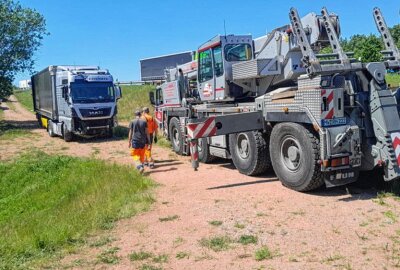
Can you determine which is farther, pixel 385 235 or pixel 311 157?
pixel 311 157

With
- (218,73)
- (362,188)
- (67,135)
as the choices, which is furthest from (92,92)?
(362,188)

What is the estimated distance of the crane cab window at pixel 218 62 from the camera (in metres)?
10.8

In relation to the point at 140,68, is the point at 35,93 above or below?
below

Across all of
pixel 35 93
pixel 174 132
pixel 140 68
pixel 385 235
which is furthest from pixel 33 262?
pixel 140 68

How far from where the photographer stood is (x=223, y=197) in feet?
25.3

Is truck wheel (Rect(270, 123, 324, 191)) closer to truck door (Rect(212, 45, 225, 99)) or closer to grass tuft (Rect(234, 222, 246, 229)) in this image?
grass tuft (Rect(234, 222, 246, 229))

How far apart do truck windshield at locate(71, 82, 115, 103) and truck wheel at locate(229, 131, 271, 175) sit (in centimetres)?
1041

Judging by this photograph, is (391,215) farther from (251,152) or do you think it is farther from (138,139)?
(138,139)

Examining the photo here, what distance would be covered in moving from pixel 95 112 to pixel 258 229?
14038 millimetres

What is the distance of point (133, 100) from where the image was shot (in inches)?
1586

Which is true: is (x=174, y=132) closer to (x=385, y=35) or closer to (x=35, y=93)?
(x=385, y=35)

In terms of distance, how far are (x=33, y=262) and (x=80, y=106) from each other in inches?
544

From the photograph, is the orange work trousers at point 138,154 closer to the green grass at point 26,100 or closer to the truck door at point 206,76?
the truck door at point 206,76

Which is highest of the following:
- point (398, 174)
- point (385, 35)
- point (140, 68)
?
point (140, 68)
